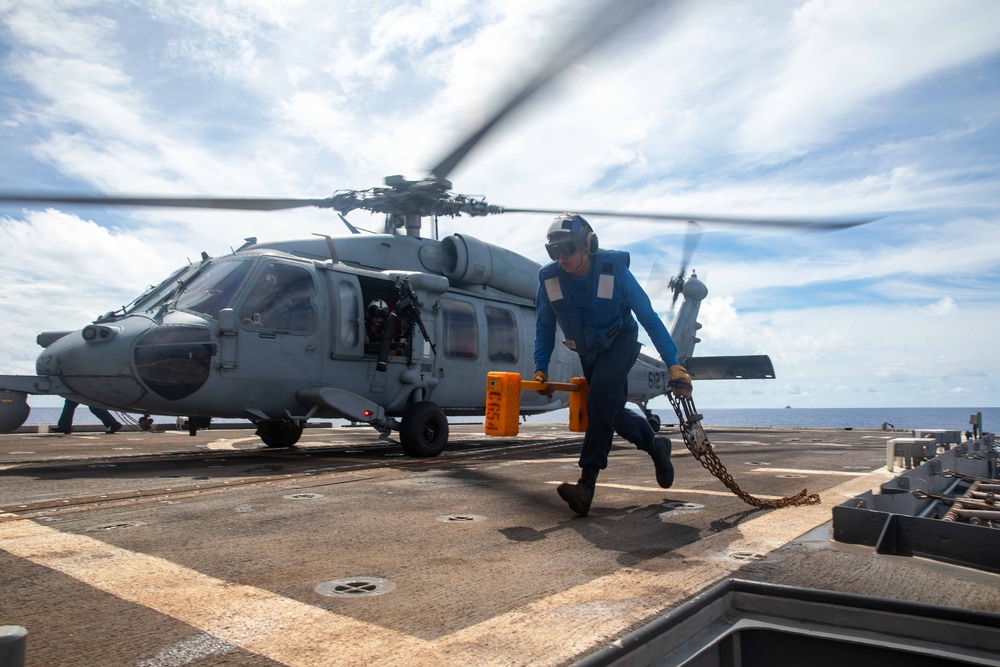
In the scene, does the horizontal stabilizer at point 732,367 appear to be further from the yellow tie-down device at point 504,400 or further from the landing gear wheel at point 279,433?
the yellow tie-down device at point 504,400

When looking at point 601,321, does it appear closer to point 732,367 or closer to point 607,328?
point 607,328

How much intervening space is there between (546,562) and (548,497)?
75.6 inches

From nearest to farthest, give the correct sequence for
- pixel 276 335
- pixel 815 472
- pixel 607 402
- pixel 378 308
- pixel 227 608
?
1. pixel 227 608
2. pixel 607 402
3. pixel 815 472
4. pixel 276 335
5. pixel 378 308

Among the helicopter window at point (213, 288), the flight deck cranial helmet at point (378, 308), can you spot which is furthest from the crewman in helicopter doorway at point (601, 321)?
the flight deck cranial helmet at point (378, 308)

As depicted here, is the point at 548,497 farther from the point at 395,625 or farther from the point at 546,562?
the point at 395,625

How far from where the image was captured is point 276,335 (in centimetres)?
809

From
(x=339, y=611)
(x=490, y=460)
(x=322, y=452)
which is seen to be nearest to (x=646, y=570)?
(x=339, y=611)

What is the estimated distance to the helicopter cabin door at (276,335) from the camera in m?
7.79

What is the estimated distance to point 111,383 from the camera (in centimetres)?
702

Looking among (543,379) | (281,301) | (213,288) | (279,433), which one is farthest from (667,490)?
(279,433)

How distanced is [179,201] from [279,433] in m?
3.49

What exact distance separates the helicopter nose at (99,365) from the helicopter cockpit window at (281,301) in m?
1.24

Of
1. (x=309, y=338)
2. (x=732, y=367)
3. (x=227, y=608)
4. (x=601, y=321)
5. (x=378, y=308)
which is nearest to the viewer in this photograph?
(x=227, y=608)

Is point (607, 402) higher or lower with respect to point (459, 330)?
lower
